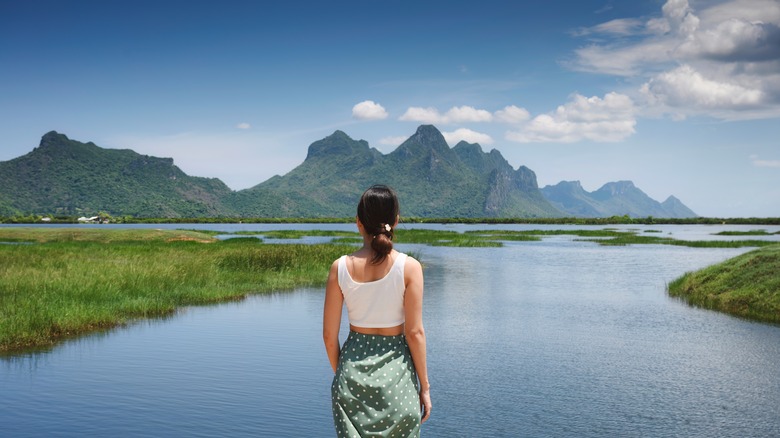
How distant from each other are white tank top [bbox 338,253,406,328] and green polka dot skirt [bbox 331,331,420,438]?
148mm

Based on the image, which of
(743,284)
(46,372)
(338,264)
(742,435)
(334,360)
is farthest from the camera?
(743,284)

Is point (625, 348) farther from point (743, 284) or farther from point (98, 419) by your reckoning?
point (98, 419)

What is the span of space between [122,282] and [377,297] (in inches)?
966

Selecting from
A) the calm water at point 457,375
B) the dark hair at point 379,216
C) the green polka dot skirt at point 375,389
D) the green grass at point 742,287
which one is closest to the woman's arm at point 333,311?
the green polka dot skirt at point 375,389

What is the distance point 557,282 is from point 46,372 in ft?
96.9

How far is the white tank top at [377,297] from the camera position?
5012 millimetres

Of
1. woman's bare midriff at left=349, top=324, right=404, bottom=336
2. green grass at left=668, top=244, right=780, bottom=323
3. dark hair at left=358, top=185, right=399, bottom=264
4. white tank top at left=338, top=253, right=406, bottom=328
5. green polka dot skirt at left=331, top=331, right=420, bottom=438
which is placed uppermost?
dark hair at left=358, top=185, right=399, bottom=264

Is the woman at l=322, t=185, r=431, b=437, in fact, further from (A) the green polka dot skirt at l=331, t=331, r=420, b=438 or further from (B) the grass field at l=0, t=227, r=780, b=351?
(B) the grass field at l=0, t=227, r=780, b=351

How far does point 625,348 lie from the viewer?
2000 centimetres

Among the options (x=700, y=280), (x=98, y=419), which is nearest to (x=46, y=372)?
(x=98, y=419)

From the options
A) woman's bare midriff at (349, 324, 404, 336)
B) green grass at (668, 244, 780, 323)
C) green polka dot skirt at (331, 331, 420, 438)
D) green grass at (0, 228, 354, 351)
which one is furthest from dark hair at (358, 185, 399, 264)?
green grass at (668, 244, 780, 323)

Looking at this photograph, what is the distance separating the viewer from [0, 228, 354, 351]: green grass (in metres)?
20.1

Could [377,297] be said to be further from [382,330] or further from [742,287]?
[742,287]

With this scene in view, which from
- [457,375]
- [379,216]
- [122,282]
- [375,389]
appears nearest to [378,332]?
[375,389]
